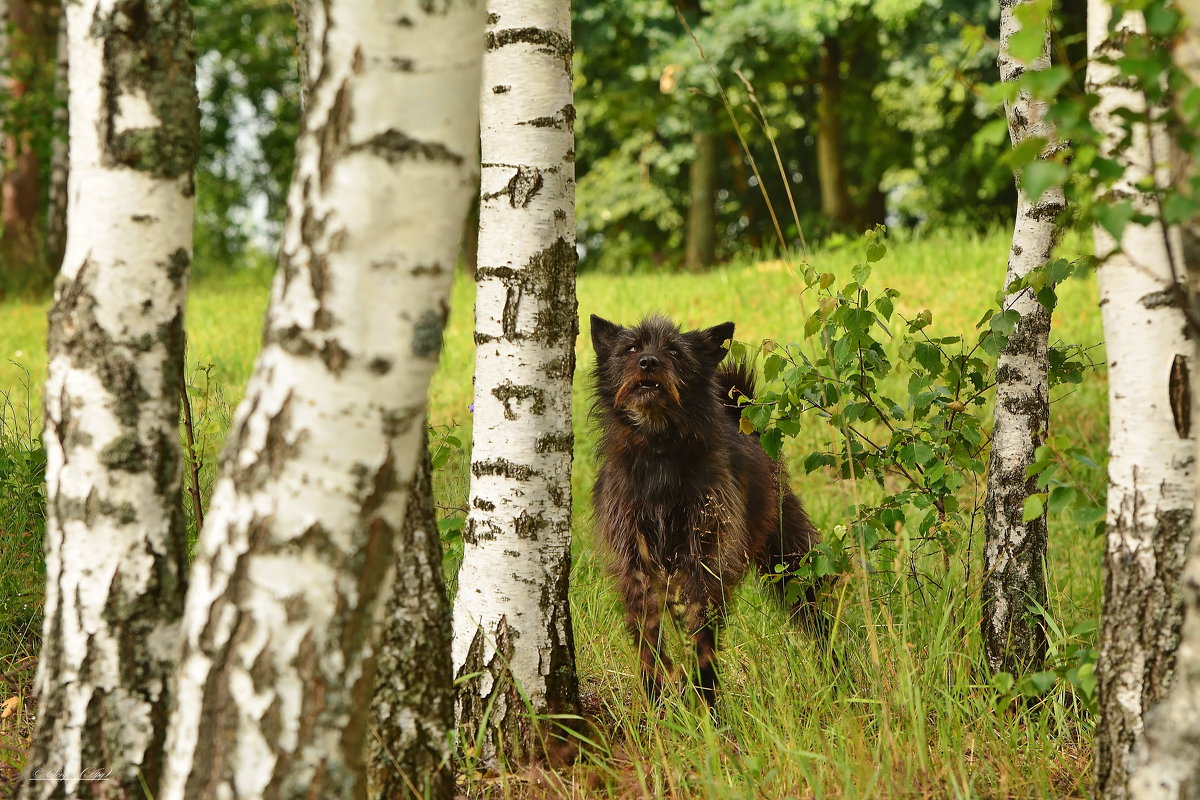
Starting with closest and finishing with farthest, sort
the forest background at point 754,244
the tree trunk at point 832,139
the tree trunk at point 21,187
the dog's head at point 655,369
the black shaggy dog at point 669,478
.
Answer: the forest background at point 754,244
the black shaggy dog at point 669,478
the dog's head at point 655,369
the tree trunk at point 21,187
the tree trunk at point 832,139

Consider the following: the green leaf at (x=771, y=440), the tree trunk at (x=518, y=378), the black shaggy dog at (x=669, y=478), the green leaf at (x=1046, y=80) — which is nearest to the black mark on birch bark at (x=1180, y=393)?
the green leaf at (x=1046, y=80)

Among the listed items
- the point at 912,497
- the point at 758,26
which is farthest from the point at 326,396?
the point at 758,26

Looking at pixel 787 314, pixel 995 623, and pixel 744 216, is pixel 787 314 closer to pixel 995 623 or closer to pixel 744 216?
pixel 995 623

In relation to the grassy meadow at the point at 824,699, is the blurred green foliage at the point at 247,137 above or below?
above

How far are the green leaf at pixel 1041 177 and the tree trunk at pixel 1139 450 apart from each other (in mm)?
419

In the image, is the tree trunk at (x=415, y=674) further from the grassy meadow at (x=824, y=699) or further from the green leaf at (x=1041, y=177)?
the green leaf at (x=1041, y=177)

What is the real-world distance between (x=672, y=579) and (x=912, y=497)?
1162 mm

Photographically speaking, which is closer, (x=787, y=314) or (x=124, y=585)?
(x=124, y=585)

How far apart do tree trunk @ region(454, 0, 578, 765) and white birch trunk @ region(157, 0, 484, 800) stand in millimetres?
1177

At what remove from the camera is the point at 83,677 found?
1.99m

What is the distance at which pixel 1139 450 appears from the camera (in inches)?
79.0

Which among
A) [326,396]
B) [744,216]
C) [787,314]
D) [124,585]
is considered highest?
[744,216]

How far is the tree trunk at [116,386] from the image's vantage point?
1.93m

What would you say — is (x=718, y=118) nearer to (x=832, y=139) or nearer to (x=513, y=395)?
(x=832, y=139)
